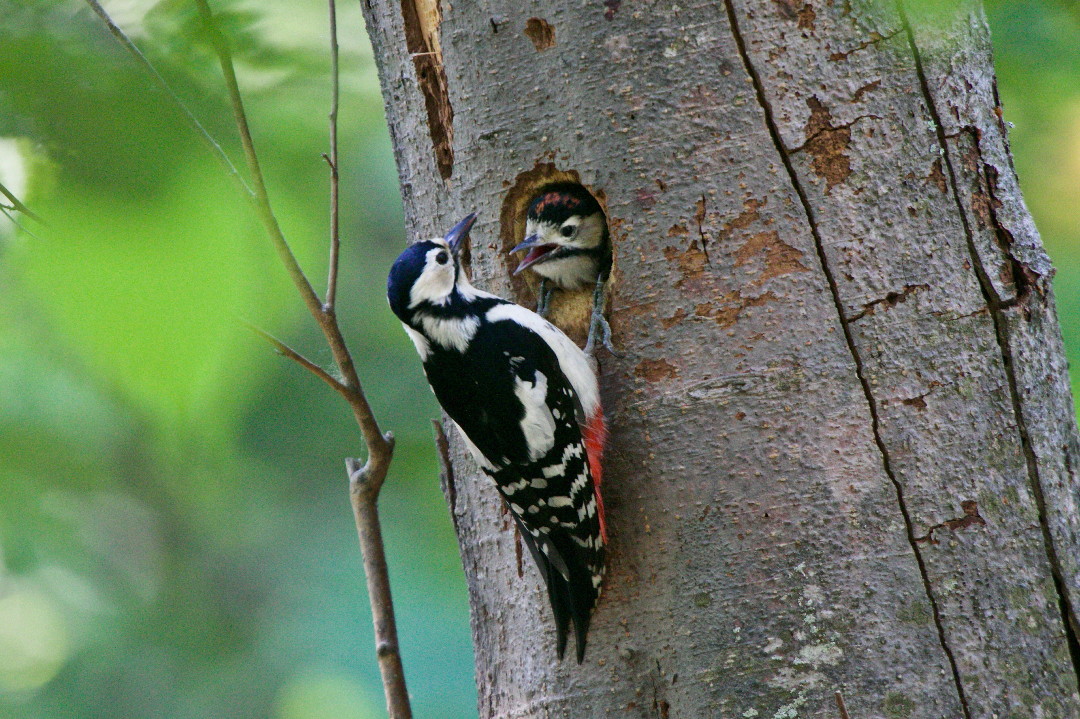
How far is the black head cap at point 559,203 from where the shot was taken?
104 inches

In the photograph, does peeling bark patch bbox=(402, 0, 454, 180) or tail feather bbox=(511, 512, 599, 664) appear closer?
tail feather bbox=(511, 512, 599, 664)

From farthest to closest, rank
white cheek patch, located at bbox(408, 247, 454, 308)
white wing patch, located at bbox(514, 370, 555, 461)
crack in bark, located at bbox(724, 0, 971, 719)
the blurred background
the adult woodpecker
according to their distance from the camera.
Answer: white cheek patch, located at bbox(408, 247, 454, 308) < white wing patch, located at bbox(514, 370, 555, 461) < the adult woodpecker < crack in bark, located at bbox(724, 0, 971, 719) < the blurred background

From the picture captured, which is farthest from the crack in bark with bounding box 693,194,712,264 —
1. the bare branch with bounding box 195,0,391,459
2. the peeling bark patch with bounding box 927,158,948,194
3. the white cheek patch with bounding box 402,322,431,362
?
the white cheek patch with bounding box 402,322,431,362

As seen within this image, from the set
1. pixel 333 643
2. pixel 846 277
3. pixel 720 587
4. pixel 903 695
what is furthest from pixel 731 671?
pixel 333 643

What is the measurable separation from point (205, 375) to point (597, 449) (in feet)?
5.81

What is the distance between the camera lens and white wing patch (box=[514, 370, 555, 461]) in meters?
2.68

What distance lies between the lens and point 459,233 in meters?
2.63

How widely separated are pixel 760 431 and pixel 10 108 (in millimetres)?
1681

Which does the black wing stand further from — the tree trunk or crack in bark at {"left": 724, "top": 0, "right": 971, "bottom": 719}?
crack in bark at {"left": 724, "top": 0, "right": 971, "bottom": 719}

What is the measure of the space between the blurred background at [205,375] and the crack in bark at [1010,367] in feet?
0.59

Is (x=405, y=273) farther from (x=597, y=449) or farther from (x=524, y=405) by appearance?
(x=597, y=449)

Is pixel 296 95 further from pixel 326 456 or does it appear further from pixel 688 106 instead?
pixel 326 456

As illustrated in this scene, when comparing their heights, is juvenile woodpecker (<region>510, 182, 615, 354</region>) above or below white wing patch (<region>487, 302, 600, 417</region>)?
above

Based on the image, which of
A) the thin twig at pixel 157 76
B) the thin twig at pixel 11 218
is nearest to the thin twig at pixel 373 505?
the thin twig at pixel 11 218
